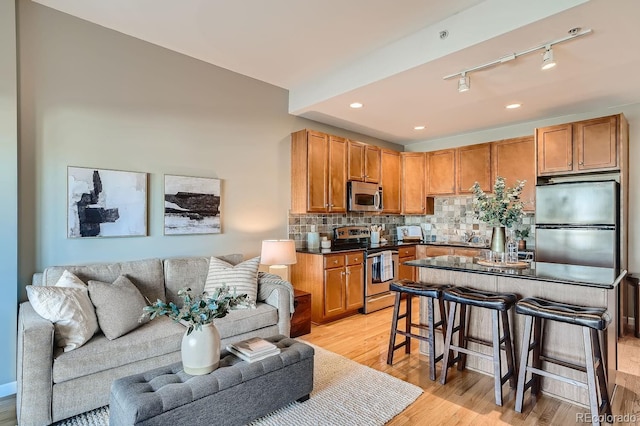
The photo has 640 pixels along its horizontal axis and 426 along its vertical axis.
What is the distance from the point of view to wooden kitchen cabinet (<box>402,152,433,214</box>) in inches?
231

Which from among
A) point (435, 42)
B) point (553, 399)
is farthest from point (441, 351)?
point (435, 42)

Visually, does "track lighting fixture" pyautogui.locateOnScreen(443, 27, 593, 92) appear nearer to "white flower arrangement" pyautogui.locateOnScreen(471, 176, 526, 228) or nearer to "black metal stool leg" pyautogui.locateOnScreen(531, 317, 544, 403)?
"white flower arrangement" pyautogui.locateOnScreen(471, 176, 526, 228)

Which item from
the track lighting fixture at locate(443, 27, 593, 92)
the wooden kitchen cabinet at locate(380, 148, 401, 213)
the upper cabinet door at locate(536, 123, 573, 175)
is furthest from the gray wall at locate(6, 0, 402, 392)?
the upper cabinet door at locate(536, 123, 573, 175)

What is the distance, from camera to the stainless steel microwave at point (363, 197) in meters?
4.88

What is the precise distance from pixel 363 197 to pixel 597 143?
2.87 meters

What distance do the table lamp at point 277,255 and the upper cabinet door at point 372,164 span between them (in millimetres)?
1946

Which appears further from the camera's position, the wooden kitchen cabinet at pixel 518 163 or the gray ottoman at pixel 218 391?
the wooden kitchen cabinet at pixel 518 163

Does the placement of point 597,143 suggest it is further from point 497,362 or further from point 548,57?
point 497,362

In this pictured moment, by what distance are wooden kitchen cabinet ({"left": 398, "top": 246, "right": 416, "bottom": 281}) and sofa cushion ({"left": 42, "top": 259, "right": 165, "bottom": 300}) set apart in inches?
134

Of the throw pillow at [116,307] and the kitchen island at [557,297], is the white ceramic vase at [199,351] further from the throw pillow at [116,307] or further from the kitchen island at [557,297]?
the kitchen island at [557,297]

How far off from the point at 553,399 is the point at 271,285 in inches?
94.7

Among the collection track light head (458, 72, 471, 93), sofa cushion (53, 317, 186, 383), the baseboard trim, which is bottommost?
the baseboard trim

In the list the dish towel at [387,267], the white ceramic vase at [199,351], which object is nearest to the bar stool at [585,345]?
the white ceramic vase at [199,351]

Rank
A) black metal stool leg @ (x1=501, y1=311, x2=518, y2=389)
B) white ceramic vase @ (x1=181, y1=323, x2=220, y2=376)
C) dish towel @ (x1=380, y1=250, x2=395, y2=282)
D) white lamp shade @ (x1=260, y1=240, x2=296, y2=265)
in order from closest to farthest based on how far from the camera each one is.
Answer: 1. white ceramic vase @ (x1=181, y1=323, x2=220, y2=376)
2. black metal stool leg @ (x1=501, y1=311, x2=518, y2=389)
3. white lamp shade @ (x1=260, y1=240, x2=296, y2=265)
4. dish towel @ (x1=380, y1=250, x2=395, y2=282)
